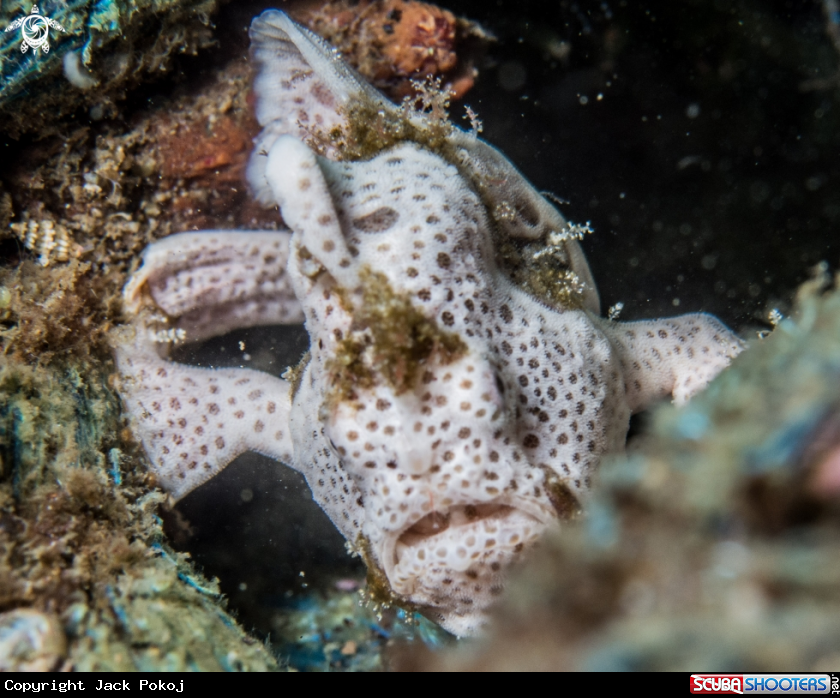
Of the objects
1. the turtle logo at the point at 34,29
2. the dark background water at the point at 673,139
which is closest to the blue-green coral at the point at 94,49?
the turtle logo at the point at 34,29

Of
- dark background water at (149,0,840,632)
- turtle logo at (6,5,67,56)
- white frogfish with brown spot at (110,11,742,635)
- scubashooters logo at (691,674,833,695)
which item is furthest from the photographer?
dark background water at (149,0,840,632)

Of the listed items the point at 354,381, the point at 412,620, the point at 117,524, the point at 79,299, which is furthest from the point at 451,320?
the point at 79,299

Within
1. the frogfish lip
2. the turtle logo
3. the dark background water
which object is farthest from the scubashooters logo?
the turtle logo

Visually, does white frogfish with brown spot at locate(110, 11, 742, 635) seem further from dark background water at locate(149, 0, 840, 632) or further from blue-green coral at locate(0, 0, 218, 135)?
dark background water at locate(149, 0, 840, 632)

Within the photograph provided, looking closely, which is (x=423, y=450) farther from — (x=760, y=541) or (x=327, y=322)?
(x=760, y=541)

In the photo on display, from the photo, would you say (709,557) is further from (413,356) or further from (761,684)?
(413,356)

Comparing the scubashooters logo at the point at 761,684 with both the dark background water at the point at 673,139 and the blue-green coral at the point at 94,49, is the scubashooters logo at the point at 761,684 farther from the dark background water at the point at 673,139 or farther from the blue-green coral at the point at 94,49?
the blue-green coral at the point at 94,49
